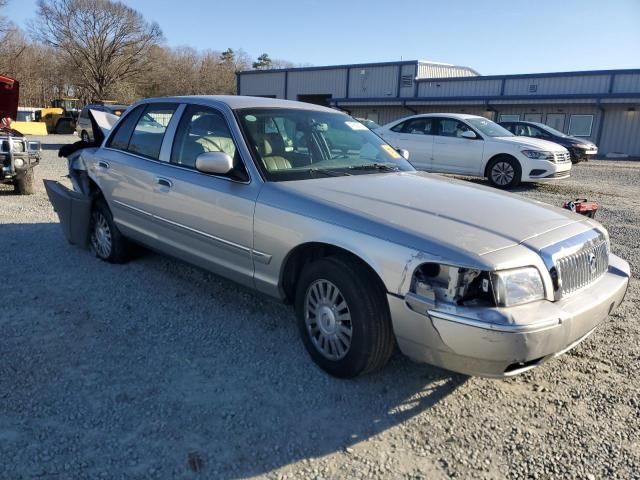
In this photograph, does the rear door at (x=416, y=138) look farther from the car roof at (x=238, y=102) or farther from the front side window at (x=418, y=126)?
the car roof at (x=238, y=102)

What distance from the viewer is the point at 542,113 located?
92.9 feet

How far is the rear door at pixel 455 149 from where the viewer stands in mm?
11461

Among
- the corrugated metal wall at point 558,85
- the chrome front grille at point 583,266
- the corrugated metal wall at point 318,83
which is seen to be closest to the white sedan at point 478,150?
the chrome front grille at point 583,266

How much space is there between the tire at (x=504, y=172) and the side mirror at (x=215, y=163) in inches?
351

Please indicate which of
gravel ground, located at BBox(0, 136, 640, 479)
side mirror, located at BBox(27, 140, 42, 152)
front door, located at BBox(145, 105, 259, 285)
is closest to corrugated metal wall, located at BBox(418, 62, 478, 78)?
side mirror, located at BBox(27, 140, 42, 152)

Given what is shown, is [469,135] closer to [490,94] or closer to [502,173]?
[502,173]

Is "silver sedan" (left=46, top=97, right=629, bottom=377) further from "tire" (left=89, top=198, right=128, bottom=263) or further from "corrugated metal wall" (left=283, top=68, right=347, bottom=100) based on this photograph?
"corrugated metal wall" (left=283, top=68, right=347, bottom=100)

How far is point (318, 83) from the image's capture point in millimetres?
40188

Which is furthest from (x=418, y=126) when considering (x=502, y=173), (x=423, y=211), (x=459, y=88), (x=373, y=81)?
(x=373, y=81)

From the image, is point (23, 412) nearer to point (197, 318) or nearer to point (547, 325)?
point (197, 318)

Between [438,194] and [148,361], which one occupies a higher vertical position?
[438,194]

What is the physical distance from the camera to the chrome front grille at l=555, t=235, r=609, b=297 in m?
2.81

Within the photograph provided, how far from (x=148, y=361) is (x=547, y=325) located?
95.0 inches

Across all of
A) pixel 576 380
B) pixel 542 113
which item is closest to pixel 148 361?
pixel 576 380
